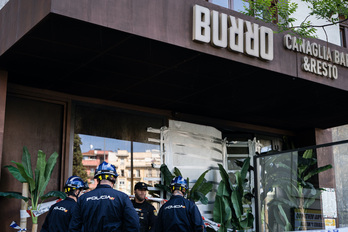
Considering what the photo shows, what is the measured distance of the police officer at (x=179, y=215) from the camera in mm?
7246

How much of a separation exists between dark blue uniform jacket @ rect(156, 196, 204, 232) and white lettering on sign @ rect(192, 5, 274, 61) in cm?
313

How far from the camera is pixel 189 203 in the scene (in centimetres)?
739

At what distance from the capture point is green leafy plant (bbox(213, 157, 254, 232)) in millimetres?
12445

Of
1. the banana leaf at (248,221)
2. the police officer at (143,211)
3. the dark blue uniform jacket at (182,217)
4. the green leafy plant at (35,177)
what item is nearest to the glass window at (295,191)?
the dark blue uniform jacket at (182,217)

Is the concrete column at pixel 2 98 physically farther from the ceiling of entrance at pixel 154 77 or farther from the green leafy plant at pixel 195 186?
the green leafy plant at pixel 195 186

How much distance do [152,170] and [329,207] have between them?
599 centimetres

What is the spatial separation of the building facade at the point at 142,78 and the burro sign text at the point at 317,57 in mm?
26

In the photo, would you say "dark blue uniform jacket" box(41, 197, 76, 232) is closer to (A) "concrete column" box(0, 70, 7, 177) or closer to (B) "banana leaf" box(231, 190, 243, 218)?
(A) "concrete column" box(0, 70, 7, 177)

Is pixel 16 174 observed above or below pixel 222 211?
above

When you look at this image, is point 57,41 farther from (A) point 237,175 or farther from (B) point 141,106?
(A) point 237,175

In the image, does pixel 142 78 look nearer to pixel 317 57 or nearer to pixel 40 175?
pixel 40 175

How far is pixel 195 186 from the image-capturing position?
40.7 ft

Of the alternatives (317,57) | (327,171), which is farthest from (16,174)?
(317,57)

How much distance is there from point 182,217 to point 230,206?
562 cm
